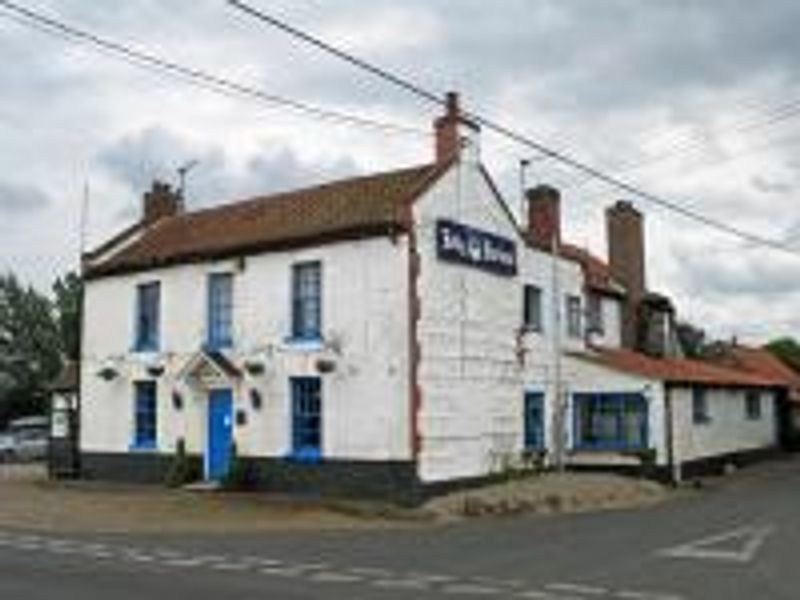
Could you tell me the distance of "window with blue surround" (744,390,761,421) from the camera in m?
43.4

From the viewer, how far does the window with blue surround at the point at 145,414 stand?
33281 millimetres

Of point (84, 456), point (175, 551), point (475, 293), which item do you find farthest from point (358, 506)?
point (84, 456)

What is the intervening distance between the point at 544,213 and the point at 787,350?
153ft

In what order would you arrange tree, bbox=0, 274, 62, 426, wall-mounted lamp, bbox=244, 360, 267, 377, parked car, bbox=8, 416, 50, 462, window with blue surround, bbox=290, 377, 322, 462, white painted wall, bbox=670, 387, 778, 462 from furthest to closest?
tree, bbox=0, 274, 62, 426, parked car, bbox=8, 416, 50, 462, white painted wall, bbox=670, 387, 778, 462, wall-mounted lamp, bbox=244, 360, 267, 377, window with blue surround, bbox=290, 377, 322, 462

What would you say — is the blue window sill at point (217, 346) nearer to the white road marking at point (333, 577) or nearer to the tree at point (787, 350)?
the white road marking at point (333, 577)

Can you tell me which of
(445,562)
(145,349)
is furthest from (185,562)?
(145,349)

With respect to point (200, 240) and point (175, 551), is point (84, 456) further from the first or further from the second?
point (175, 551)

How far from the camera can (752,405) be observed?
4428 centimetres

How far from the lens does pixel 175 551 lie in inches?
744

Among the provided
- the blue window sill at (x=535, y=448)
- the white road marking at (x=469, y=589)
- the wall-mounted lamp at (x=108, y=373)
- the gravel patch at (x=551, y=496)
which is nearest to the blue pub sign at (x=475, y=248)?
the blue window sill at (x=535, y=448)

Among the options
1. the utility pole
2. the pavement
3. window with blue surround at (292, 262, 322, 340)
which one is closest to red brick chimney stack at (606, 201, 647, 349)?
the utility pole

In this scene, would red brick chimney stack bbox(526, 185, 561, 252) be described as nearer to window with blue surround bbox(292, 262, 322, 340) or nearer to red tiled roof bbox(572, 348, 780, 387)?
red tiled roof bbox(572, 348, 780, 387)

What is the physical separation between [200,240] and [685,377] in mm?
14038

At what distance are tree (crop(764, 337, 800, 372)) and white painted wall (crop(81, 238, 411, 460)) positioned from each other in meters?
45.5
